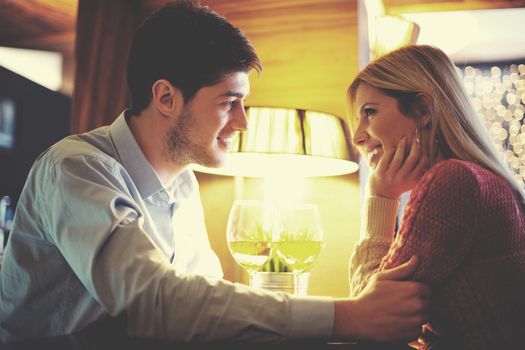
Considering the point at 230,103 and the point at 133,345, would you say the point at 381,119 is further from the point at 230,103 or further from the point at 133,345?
the point at 133,345

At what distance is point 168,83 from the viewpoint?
4.50 ft

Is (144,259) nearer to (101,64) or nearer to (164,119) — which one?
(164,119)

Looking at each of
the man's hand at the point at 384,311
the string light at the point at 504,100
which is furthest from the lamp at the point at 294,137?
the string light at the point at 504,100

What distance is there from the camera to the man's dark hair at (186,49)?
136cm

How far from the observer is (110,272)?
86 centimetres

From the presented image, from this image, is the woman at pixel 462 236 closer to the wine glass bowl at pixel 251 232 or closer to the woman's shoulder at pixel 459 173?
the woman's shoulder at pixel 459 173

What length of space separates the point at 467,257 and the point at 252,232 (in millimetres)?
696

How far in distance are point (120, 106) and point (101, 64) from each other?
7.6 inches

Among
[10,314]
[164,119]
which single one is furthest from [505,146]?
[10,314]

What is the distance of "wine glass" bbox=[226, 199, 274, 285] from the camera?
1.51 meters

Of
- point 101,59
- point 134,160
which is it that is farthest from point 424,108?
point 101,59

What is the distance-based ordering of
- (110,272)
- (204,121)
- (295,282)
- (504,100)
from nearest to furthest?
1. (110,272)
2. (204,121)
3. (295,282)
4. (504,100)

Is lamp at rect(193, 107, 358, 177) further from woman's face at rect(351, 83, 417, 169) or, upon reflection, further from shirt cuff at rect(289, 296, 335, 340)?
shirt cuff at rect(289, 296, 335, 340)

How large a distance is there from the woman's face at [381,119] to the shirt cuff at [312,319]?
0.56 metres
